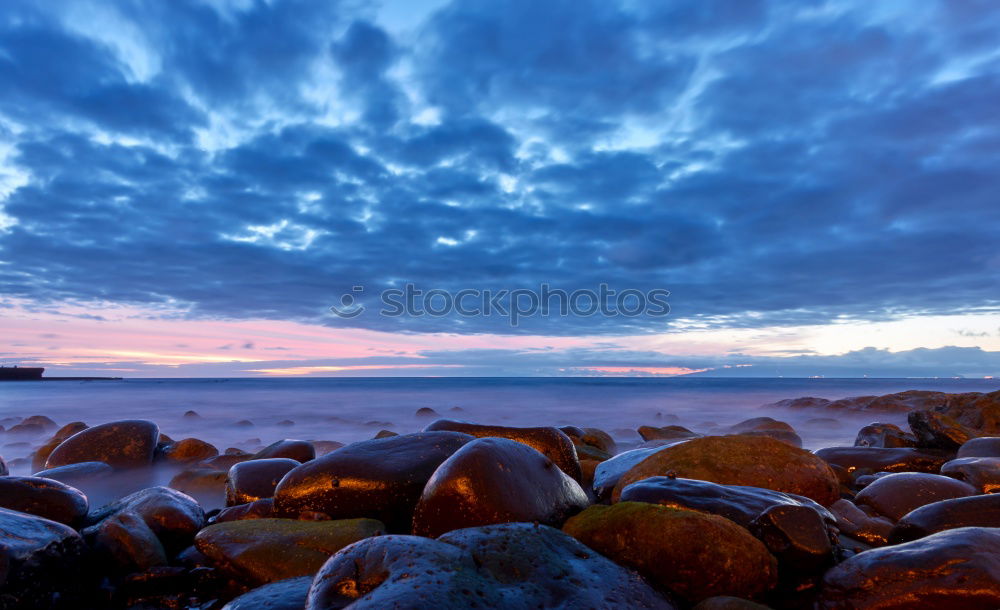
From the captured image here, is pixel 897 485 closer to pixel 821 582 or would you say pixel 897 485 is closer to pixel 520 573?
pixel 821 582

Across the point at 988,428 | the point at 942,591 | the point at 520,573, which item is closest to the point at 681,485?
the point at 942,591

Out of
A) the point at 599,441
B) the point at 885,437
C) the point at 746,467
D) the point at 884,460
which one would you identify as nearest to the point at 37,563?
the point at 746,467

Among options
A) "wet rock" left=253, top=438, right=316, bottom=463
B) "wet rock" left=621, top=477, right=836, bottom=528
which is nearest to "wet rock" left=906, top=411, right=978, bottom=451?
"wet rock" left=621, top=477, right=836, bottom=528

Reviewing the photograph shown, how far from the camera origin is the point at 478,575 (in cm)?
235

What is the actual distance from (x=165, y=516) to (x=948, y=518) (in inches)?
208

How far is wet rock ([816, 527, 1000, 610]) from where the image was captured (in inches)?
99.5

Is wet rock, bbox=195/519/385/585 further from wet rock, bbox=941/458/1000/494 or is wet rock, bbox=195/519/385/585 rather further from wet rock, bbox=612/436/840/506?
wet rock, bbox=941/458/1000/494

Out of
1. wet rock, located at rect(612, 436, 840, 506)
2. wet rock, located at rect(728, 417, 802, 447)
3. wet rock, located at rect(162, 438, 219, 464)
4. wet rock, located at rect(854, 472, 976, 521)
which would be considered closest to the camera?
wet rock, located at rect(854, 472, 976, 521)

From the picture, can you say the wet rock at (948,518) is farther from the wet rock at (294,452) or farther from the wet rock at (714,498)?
the wet rock at (294,452)

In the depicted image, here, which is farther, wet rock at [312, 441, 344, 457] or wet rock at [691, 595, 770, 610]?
wet rock at [312, 441, 344, 457]

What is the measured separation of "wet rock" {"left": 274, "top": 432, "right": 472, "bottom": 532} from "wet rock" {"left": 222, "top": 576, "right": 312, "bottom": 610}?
55.2 inches

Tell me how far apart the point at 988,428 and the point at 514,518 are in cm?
1175

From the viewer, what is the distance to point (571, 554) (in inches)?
109

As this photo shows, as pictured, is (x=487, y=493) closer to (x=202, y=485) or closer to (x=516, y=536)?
(x=516, y=536)
